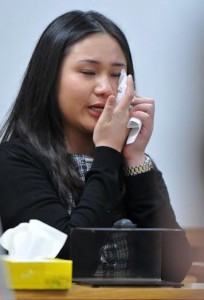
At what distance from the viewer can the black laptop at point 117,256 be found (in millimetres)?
918

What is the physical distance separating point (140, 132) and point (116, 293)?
2.13ft

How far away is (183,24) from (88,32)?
3.74ft

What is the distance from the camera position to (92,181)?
1.33m

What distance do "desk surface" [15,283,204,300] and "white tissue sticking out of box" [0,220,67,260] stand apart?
3.1 inches

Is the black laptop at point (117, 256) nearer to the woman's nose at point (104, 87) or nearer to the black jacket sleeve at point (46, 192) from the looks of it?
the black jacket sleeve at point (46, 192)

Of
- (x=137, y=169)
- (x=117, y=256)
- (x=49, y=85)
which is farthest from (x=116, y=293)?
(x=49, y=85)

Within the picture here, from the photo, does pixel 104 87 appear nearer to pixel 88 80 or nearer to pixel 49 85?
pixel 88 80

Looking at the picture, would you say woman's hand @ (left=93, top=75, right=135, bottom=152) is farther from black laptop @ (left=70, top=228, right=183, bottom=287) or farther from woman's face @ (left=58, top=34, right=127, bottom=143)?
black laptop @ (left=70, top=228, right=183, bottom=287)

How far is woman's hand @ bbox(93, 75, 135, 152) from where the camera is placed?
1.41 meters

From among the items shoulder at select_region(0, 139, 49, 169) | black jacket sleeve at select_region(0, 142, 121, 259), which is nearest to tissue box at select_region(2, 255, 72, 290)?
black jacket sleeve at select_region(0, 142, 121, 259)

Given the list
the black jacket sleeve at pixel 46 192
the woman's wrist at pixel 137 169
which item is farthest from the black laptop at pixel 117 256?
the woman's wrist at pixel 137 169

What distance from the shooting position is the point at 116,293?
2.89 ft

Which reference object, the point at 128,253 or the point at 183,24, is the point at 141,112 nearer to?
the point at 128,253

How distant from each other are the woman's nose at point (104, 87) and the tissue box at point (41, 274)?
64 cm
